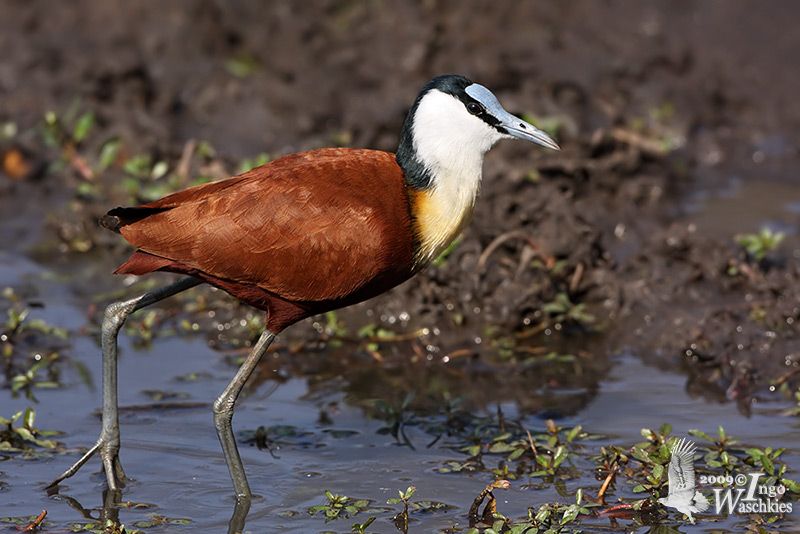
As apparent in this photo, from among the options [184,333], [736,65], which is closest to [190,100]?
[184,333]

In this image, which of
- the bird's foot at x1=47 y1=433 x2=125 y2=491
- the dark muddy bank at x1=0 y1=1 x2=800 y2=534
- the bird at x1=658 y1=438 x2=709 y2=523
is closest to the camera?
the bird at x1=658 y1=438 x2=709 y2=523

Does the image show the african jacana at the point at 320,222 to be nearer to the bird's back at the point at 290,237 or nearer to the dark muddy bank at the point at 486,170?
the bird's back at the point at 290,237

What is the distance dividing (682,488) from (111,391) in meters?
2.24

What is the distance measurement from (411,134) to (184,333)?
219 centimetres

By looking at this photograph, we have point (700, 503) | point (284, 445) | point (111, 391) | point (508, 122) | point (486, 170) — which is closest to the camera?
point (700, 503)

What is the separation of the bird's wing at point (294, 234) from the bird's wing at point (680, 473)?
1249 millimetres

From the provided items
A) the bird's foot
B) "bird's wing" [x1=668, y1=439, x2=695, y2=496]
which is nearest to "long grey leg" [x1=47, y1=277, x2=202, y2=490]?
the bird's foot

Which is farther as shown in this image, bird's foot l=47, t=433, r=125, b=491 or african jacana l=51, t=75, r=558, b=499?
bird's foot l=47, t=433, r=125, b=491

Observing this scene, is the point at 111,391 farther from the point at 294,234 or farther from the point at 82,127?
the point at 82,127

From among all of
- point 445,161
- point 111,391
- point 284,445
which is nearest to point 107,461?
point 111,391

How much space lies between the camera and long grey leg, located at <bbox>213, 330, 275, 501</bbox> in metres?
4.35

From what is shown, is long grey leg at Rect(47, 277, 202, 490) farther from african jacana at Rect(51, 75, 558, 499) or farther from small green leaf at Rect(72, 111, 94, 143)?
small green leaf at Rect(72, 111, 94, 143)

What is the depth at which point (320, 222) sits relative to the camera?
4281 mm

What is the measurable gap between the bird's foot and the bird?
208 cm
